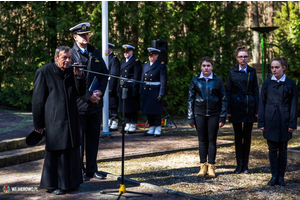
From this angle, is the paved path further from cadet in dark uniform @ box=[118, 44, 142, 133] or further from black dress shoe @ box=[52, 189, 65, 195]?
cadet in dark uniform @ box=[118, 44, 142, 133]

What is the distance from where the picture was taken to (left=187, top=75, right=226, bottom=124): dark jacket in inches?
264

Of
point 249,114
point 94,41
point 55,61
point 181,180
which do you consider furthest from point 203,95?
point 94,41

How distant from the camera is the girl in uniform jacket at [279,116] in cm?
630

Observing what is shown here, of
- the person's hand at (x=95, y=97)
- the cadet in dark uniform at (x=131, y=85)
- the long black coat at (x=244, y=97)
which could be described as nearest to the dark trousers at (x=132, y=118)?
the cadet in dark uniform at (x=131, y=85)

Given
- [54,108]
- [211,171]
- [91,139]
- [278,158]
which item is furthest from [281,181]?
[54,108]

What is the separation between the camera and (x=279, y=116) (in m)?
6.34

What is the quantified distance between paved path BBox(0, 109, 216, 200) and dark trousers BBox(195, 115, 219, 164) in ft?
4.14

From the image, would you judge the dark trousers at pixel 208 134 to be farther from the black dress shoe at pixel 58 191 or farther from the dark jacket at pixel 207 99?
the black dress shoe at pixel 58 191

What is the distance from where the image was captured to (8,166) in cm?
755

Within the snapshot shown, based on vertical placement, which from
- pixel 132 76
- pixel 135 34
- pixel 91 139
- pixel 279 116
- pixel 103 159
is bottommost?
pixel 103 159

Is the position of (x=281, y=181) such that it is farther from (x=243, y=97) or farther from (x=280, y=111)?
(x=243, y=97)

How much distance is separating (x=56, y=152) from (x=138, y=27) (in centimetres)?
982

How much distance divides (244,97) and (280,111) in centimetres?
80

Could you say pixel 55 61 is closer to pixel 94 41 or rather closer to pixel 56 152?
pixel 56 152
